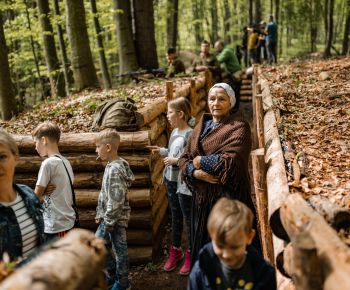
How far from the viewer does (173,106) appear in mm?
5090

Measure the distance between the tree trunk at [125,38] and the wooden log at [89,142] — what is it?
837 cm

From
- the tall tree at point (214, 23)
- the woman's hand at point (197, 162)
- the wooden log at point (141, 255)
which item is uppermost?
the tall tree at point (214, 23)

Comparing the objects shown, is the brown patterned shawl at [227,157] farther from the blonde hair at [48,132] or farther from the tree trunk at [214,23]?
the tree trunk at [214,23]

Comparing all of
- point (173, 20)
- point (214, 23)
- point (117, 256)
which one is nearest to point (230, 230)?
point (117, 256)

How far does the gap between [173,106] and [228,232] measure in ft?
9.71

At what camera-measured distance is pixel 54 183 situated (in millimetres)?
4246

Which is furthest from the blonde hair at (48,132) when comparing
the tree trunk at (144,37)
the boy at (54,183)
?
the tree trunk at (144,37)

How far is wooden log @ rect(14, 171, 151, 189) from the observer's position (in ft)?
20.0

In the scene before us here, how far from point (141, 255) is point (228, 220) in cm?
410

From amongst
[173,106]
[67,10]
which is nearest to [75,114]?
[173,106]

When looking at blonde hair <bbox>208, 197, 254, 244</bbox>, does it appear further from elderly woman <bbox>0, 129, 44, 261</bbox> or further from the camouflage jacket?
the camouflage jacket

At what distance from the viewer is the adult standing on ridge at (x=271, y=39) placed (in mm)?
19161


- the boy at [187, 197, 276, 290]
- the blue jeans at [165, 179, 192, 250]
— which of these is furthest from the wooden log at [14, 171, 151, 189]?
the boy at [187, 197, 276, 290]

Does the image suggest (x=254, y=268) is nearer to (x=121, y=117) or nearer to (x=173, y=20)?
(x=121, y=117)
